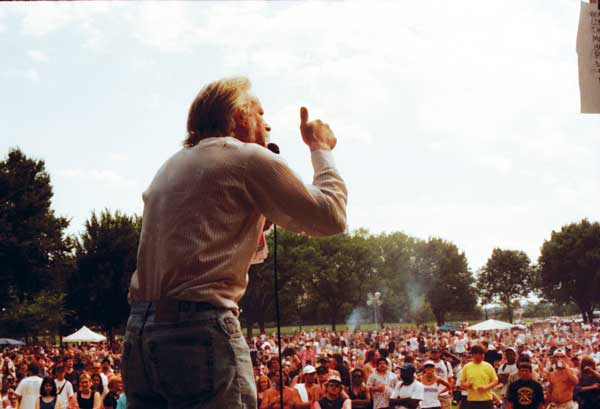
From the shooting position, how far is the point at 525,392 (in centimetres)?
1088

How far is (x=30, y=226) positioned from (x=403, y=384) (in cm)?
3396

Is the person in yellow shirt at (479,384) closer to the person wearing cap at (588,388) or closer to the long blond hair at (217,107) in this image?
the person wearing cap at (588,388)

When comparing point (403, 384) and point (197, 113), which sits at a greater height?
point (197, 113)

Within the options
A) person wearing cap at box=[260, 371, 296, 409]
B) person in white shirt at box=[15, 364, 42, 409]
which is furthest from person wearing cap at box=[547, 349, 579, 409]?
person in white shirt at box=[15, 364, 42, 409]

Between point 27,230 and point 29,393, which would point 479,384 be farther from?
point 27,230

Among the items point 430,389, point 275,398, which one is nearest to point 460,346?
point 430,389

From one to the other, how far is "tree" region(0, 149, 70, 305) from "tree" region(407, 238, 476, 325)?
63.3 m

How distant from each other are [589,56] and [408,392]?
30.7 ft

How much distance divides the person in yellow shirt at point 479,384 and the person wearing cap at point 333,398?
2.99 m

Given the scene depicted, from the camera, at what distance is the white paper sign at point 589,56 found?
295 cm

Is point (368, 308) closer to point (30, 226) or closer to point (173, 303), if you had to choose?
point (30, 226)

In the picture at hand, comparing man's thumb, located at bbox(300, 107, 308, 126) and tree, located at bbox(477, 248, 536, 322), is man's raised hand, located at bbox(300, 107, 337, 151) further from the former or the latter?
tree, located at bbox(477, 248, 536, 322)

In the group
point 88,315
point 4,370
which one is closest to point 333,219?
point 4,370

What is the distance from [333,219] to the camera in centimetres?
183
